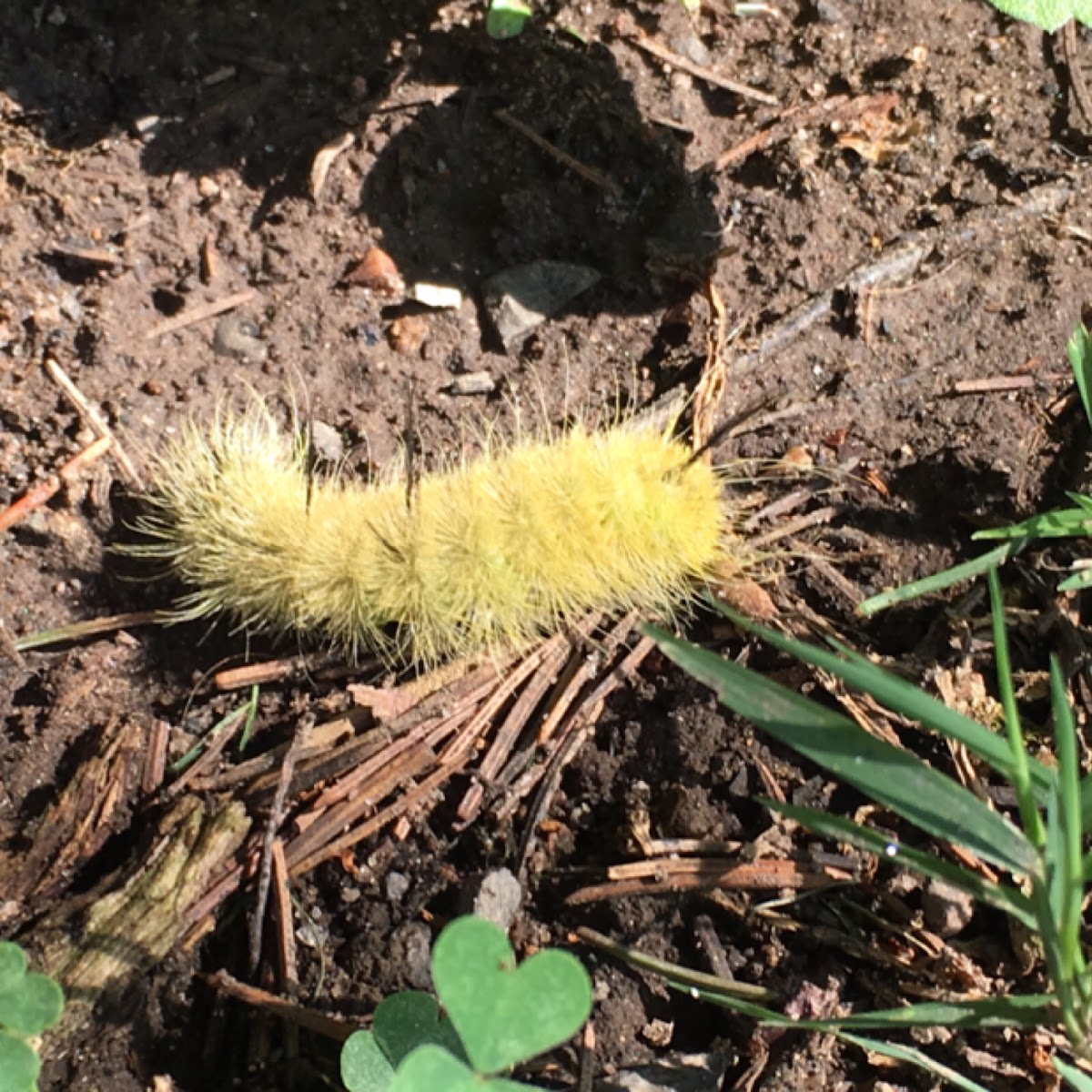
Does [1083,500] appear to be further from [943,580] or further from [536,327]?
[536,327]

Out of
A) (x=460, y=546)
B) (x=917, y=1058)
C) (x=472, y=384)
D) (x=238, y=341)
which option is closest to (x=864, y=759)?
(x=917, y=1058)

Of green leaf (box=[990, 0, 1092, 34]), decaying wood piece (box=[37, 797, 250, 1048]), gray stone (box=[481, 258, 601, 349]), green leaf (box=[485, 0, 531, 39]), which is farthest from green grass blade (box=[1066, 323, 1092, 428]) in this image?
decaying wood piece (box=[37, 797, 250, 1048])

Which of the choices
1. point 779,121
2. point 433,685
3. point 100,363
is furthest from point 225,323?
point 779,121

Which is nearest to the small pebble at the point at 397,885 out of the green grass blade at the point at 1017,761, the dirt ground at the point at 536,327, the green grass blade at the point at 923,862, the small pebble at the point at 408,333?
the dirt ground at the point at 536,327

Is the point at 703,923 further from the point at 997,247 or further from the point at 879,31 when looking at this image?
the point at 879,31

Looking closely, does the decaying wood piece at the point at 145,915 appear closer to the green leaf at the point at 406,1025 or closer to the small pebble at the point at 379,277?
the green leaf at the point at 406,1025

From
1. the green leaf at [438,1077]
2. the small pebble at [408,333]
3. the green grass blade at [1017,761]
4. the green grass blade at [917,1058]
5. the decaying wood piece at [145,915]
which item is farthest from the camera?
→ the small pebble at [408,333]

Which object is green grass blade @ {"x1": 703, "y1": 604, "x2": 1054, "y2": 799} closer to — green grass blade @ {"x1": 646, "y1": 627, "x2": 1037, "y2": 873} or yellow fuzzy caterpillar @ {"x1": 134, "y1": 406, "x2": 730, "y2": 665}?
green grass blade @ {"x1": 646, "y1": 627, "x2": 1037, "y2": 873}
